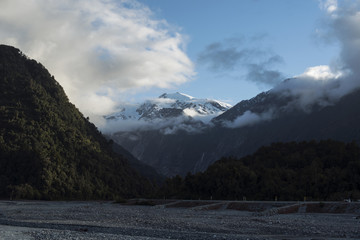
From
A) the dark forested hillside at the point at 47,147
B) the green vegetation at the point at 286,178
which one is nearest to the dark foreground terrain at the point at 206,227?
the green vegetation at the point at 286,178

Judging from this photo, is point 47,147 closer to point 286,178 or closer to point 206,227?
point 286,178

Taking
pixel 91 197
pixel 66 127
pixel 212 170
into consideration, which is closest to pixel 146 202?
pixel 212 170

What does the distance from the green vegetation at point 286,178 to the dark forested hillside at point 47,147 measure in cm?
3381

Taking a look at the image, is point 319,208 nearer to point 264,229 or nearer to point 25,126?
point 264,229

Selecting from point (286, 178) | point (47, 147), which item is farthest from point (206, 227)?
point (47, 147)

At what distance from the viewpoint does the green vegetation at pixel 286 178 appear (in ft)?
286

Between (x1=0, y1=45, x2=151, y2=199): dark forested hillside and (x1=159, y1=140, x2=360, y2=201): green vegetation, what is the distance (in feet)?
111

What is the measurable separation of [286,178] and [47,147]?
284 feet

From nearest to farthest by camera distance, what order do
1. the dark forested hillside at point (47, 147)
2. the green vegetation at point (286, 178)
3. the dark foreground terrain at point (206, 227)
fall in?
the dark foreground terrain at point (206, 227), the green vegetation at point (286, 178), the dark forested hillside at point (47, 147)

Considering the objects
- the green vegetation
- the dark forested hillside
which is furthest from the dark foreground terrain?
the dark forested hillside

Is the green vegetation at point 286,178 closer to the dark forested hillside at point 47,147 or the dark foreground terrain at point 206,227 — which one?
the dark foreground terrain at point 206,227

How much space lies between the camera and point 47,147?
462ft

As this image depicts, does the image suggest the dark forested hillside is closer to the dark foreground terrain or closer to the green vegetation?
the green vegetation

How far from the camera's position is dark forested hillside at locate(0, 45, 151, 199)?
12462cm
